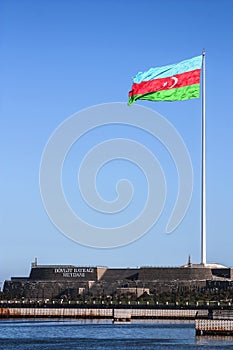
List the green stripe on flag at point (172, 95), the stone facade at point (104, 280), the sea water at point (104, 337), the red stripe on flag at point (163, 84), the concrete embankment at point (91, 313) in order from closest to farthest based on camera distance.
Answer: the sea water at point (104, 337) → the green stripe on flag at point (172, 95) → the red stripe on flag at point (163, 84) → the concrete embankment at point (91, 313) → the stone facade at point (104, 280)

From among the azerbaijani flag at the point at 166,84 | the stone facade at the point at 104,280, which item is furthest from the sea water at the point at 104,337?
the stone facade at the point at 104,280

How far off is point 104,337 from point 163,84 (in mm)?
21034

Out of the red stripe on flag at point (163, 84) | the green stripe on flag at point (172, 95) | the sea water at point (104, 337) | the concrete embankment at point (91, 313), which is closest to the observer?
the sea water at point (104, 337)

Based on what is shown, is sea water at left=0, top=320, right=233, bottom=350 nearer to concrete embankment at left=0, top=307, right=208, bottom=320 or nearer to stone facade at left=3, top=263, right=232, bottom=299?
concrete embankment at left=0, top=307, right=208, bottom=320

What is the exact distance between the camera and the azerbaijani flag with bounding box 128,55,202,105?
76.1 m

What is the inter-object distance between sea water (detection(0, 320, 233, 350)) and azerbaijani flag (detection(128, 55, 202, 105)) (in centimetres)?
1883

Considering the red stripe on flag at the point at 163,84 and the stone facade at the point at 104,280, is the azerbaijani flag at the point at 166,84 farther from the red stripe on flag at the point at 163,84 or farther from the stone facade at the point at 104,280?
the stone facade at the point at 104,280

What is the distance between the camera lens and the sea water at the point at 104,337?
2694 inches

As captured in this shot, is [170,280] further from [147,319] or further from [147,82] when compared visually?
[147,82]

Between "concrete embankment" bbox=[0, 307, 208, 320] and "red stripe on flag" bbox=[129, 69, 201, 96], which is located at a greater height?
"red stripe on flag" bbox=[129, 69, 201, 96]

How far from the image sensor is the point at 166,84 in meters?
77.1

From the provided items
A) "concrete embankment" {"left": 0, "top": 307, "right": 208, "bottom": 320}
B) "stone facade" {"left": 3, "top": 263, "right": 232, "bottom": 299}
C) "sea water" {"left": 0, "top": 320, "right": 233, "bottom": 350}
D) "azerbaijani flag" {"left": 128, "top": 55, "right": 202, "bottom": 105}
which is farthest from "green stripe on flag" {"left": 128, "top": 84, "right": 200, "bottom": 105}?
"stone facade" {"left": 3, "top": 263, "right": 232, "bottom": 299}

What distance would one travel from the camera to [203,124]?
109 metres

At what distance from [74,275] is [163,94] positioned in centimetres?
6731
